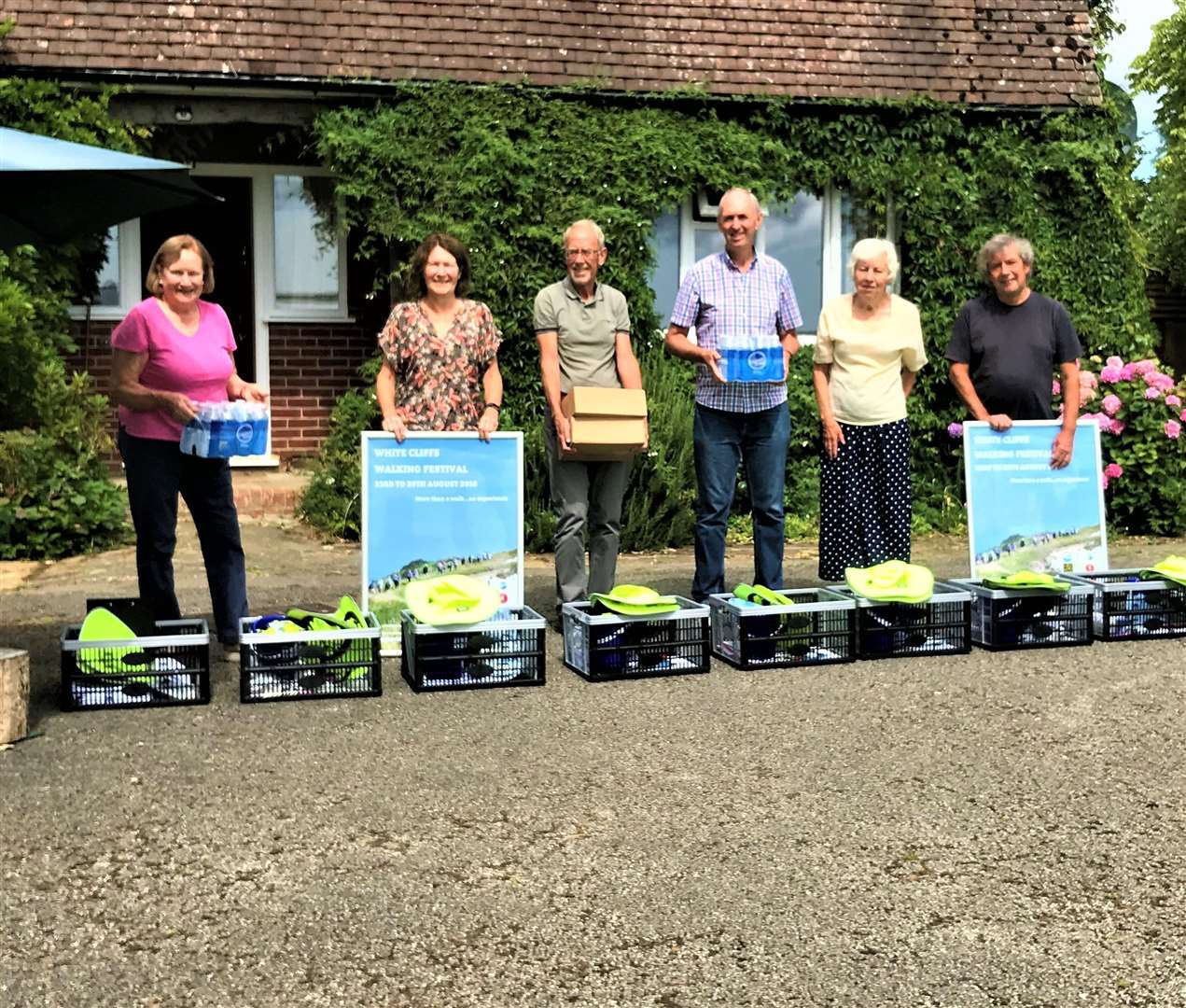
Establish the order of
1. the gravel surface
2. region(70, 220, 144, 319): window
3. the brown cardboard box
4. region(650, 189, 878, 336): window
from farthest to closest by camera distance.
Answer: region(70, 220, 144, 319): window, region(650, 189, 878, 336): window, the brown cardboard box, the gravel surface

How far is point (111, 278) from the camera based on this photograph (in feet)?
42.8

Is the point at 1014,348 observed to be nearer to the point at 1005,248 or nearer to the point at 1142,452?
the point at 1005,248

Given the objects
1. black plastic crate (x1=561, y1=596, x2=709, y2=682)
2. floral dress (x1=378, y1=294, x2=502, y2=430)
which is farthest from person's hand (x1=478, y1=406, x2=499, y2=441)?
black plastic crate (x1=561, y1=596, x2=709, y2=682)

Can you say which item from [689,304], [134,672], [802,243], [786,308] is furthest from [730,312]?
[802,243]

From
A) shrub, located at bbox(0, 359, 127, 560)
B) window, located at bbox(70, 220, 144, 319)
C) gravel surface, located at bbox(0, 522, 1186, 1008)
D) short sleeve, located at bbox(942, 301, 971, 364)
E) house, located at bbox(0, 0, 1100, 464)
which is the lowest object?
gravel surface, located at bbox(0, 522, 1186, 1008)

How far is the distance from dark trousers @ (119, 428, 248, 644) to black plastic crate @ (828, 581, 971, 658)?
9.20 feet

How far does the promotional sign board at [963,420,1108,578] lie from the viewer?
7.04 metres

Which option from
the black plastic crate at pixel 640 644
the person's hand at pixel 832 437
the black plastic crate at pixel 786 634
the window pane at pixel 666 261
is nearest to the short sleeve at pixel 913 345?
the person's hand at pixel 832 437

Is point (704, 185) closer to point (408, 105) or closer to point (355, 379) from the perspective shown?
point (408, 105)

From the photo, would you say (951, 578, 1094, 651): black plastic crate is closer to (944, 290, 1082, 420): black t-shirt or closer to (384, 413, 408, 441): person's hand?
(944, 290, 1082, 420): black t-shirt

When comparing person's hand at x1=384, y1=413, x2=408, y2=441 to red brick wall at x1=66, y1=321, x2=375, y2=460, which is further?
red brick wall at x1=66, y1=321, x2=375, y2=460

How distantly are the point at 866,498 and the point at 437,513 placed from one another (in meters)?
2.14

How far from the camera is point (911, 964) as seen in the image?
127 inches

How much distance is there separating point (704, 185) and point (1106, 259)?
375cm
